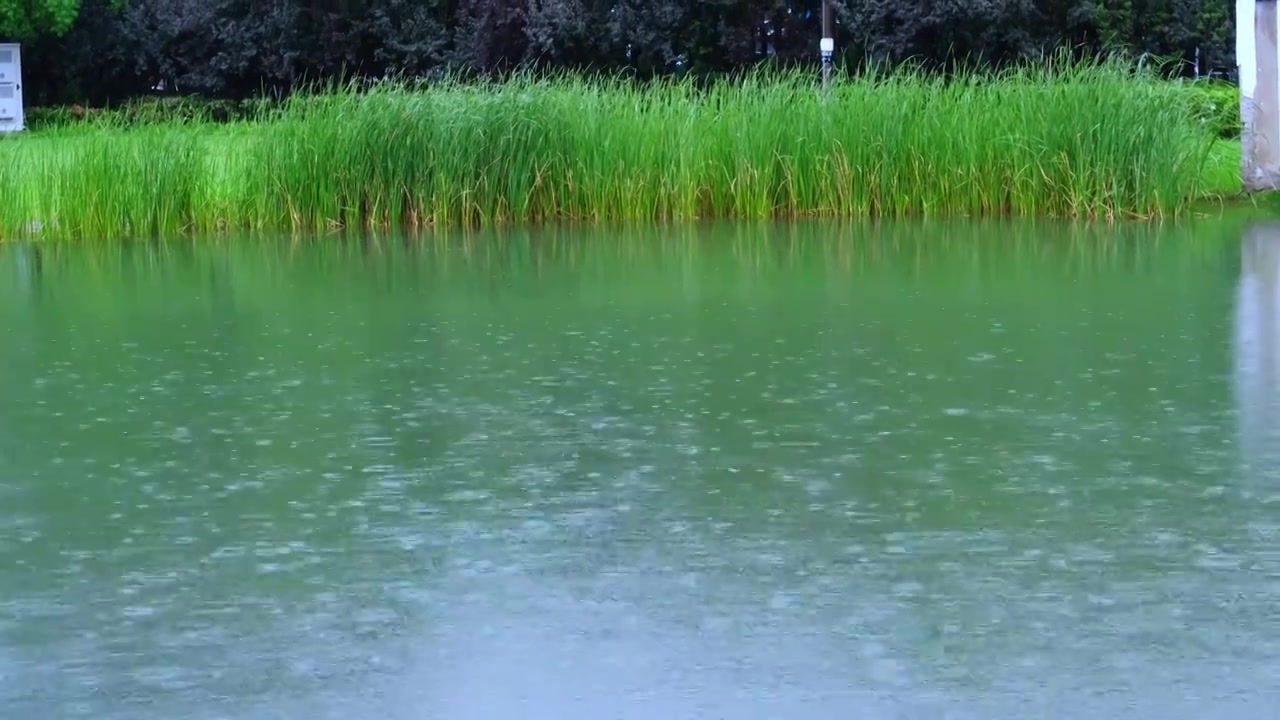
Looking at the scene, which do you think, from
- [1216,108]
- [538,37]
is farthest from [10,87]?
[1216,108]

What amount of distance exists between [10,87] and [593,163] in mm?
21864

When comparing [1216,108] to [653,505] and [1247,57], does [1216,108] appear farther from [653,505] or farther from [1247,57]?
[653,505]

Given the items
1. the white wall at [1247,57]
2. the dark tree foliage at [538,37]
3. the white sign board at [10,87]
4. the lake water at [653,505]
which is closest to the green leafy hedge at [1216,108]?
the white wall at [1247,57]

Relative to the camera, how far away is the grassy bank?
1465 cm

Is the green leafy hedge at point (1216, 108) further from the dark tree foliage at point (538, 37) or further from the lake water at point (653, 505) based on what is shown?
the dark tree foliage at point (538, 37)

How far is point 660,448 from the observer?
628cm

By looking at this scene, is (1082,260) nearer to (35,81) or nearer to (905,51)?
(905,51)

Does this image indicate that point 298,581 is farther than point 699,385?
No

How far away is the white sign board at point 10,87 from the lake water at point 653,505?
25128 mm

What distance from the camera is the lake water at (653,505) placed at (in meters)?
4.05

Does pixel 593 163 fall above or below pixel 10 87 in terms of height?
below

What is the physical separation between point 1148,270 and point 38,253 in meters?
7.57

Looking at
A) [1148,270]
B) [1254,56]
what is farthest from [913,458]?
[1254,56]

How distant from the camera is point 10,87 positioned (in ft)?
112
